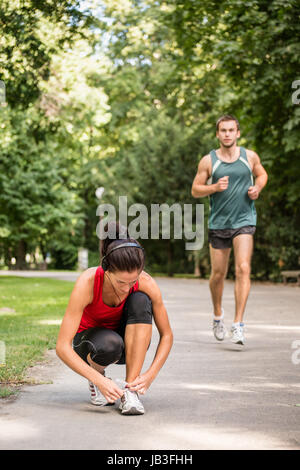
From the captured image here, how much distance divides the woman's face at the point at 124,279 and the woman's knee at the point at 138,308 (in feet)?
0.49

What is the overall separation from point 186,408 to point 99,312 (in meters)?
0.78

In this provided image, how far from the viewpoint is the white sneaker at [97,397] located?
4.30 meters

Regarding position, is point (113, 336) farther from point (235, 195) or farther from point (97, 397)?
point (235, 195)

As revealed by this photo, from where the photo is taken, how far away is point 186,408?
4219mm

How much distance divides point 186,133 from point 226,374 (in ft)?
73.3

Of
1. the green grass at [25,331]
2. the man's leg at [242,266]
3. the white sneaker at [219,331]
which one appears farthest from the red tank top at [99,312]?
the white sneaker at [219,331]

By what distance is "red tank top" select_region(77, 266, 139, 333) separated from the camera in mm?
A: 4215

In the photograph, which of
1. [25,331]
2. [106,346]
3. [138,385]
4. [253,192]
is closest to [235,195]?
[253,192]

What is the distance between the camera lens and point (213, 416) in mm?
3984

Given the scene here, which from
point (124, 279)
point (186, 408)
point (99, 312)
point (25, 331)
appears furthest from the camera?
point (25, 331)

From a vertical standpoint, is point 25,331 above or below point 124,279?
below

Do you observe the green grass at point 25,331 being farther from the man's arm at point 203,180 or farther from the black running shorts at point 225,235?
the man's arm at point 203,180

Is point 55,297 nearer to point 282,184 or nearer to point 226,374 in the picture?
point 282,184

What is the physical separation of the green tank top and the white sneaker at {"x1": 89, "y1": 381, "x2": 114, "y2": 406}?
3.30m
